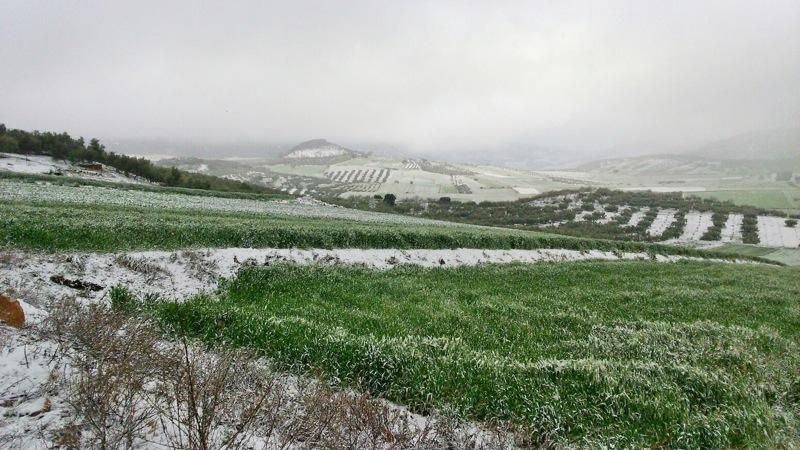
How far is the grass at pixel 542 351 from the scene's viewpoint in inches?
245

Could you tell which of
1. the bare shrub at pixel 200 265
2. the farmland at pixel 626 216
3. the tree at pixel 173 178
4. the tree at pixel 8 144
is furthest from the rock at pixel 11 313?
the tree at pixel 8 144

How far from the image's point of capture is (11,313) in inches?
252

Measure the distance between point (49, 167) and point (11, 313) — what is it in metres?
68.3

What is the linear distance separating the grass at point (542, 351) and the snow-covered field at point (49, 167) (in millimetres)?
56045

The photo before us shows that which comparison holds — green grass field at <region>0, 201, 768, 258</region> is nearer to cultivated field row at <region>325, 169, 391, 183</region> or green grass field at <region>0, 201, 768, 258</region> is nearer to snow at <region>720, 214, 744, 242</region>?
snow at <region>720, 214, 744, 242</region>

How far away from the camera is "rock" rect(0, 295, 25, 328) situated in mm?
6254

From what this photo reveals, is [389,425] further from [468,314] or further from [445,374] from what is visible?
[468,314]

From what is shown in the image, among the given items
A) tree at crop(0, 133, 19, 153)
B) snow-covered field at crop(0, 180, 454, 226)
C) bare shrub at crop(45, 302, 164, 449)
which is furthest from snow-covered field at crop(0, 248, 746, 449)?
tree at crop(0, 133, 19, 153)

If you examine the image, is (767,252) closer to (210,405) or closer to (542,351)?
(542,351)

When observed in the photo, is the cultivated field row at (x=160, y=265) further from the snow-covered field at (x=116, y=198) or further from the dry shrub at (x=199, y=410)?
the snow-covered field at (x=116, y=198)

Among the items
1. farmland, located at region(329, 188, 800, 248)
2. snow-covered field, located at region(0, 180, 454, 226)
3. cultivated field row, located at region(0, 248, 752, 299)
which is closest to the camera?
cultivated field row, located at region(0, 248, 752, 299)

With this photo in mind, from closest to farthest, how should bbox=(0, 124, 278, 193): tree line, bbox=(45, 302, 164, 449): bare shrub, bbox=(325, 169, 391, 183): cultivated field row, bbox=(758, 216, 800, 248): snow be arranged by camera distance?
1. bbox=(45, 302, 164, 449): bare shrub
2. bbox=(0, 124, 278, 193): tree line
3. bbox=(758, 216, 800, 248): snow
4. bbox=(325, 169, 391, 183): cultivated field row

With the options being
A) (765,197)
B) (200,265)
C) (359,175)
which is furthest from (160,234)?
(359,175)

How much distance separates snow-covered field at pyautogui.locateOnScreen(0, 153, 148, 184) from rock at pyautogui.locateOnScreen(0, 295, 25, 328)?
191 feet
